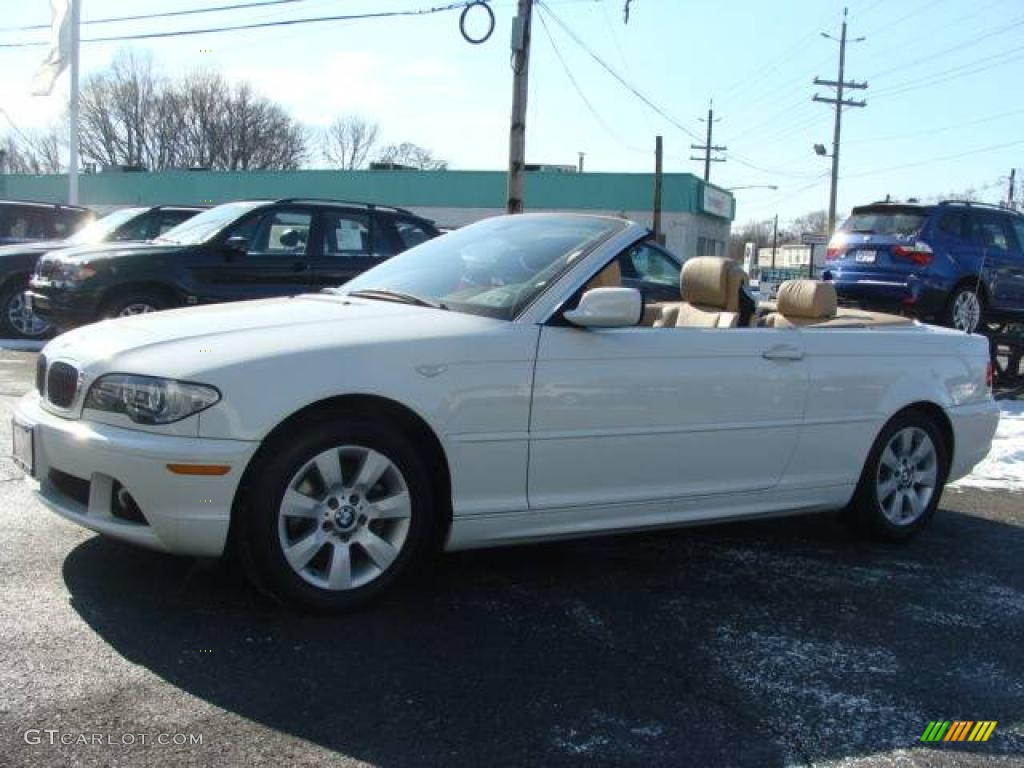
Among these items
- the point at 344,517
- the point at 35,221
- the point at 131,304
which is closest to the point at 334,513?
the point at 344,517

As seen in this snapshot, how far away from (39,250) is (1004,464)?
10782 millimetres

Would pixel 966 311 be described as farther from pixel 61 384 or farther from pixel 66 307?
pixel 61 384

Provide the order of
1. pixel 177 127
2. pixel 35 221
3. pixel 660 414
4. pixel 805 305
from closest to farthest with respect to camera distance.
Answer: pixel 660 414
pixel 805 305
pixel 35 221
pixel 177 127

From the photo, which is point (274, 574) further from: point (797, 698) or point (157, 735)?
point (797, 698)

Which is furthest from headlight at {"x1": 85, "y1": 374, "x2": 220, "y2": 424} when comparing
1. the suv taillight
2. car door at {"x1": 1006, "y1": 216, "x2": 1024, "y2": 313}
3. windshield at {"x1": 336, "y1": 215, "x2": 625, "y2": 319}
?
car door at {"x1": 1006, "y1": 216, "x2": 1024, "y2": 313}

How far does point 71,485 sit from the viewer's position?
381cm

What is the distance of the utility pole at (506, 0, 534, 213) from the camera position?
14914mm

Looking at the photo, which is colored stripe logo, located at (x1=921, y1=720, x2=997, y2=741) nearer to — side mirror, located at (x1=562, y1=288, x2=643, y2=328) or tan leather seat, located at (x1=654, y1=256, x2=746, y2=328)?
side mirror, located at (x1=562, y1=288, x2=643, y2=328)

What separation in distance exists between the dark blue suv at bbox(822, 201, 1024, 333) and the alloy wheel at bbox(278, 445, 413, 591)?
9.32 meters

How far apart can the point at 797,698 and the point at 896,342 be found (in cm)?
254

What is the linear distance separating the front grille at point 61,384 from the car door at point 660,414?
1.76 metres

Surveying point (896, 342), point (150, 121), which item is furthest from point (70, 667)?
point (150, 121)

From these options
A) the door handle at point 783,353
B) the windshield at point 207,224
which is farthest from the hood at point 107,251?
the door handle at point 783,353

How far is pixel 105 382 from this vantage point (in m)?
3.63
